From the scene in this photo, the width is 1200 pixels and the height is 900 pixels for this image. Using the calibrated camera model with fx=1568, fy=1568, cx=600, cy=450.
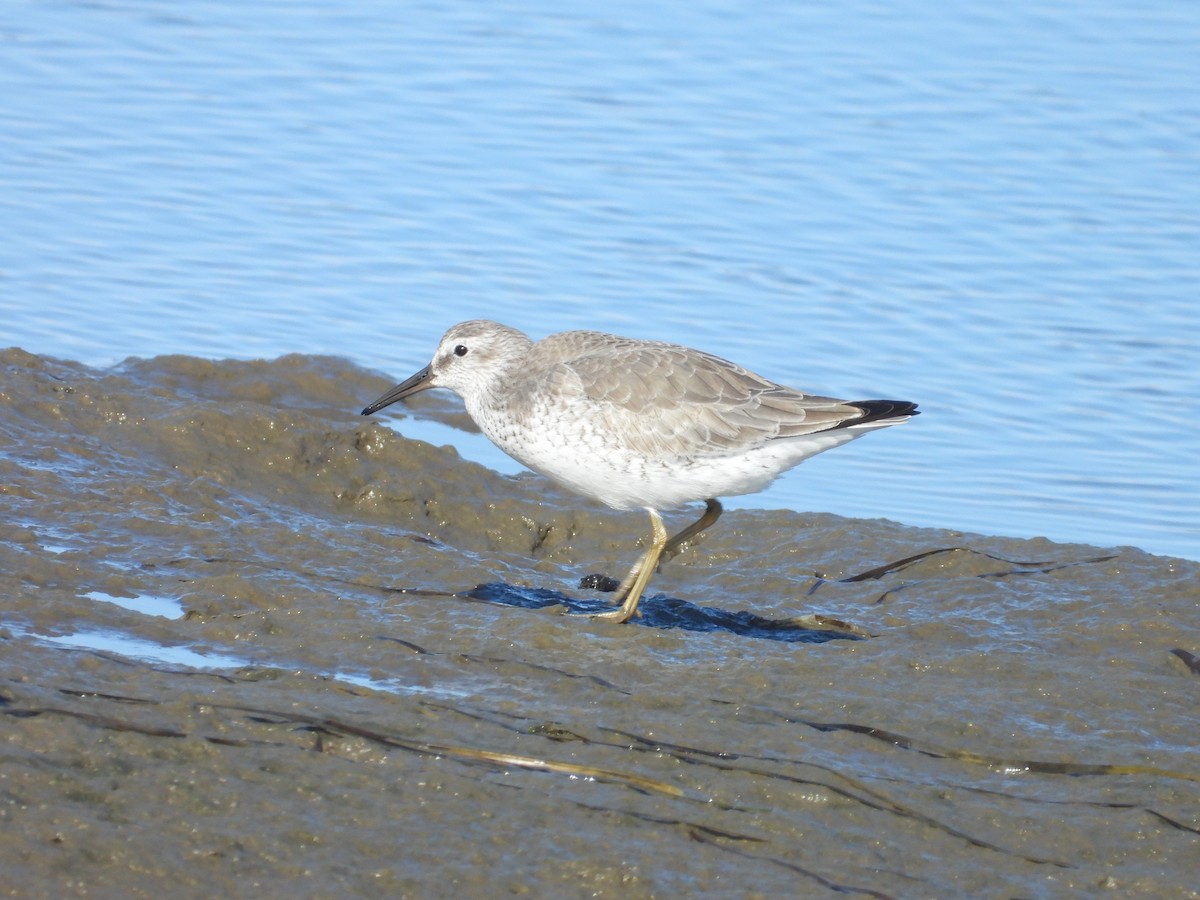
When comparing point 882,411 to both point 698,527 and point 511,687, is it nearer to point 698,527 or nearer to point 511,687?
point 698,527

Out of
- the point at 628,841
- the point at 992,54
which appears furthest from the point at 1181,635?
the point at 992,54

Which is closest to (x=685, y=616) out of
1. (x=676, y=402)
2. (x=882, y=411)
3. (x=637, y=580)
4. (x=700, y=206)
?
(x=637, y=580)

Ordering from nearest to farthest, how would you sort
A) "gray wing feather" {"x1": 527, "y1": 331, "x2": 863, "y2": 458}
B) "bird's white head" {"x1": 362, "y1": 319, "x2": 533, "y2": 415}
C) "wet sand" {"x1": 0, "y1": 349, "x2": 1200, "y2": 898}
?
"wet sand" {"x1": 0, "y1": 349, "x2": 1200, "y2": 898} → "gray wing feather" {"x1": 527, "y1": 331, "x2": 863, "y2": 458} → "bird's white head" {"x1": 362, "y1": 319, "x2": 533, "y2": 415}

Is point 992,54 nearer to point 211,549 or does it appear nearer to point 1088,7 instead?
point 1088,7

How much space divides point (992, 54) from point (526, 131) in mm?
5345

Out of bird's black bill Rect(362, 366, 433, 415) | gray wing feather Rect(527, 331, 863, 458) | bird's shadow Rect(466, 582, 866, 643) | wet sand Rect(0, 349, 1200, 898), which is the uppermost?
gray wing feather Rect(527, 331, 863, 458)

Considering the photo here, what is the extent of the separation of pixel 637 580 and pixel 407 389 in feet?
6.30

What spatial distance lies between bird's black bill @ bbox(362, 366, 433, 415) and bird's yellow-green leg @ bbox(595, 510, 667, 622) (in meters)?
1.47

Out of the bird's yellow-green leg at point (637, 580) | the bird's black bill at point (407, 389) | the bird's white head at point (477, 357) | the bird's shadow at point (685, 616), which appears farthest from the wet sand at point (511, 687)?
the bird's white head at point (477, 357)

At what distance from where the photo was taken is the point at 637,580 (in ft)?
22.0

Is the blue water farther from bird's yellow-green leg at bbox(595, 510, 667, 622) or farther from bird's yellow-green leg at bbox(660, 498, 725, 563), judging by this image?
bird's yellow-green leg at bbox(595, 510, 667, 622)

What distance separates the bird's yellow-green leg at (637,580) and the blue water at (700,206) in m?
2.11

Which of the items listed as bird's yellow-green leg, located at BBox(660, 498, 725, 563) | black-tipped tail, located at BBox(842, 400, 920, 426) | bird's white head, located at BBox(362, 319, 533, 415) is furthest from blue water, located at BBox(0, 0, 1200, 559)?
bird's white head, located at BBox(362, 319, 533, 415)

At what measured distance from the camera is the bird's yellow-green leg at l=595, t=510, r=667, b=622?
6.50 m
